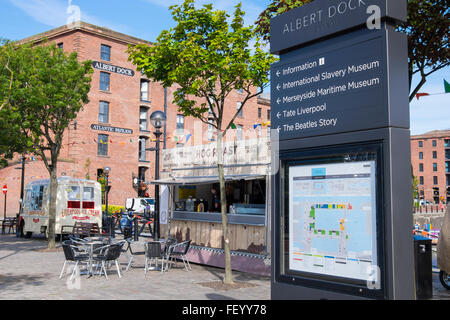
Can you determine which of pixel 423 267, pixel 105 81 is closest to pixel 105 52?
pixel 105 81

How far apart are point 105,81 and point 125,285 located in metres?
37.9

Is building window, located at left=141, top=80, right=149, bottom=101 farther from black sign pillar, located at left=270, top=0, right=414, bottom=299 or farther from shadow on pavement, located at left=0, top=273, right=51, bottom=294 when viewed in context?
black sign pillar, located at left=270, top=0, right=414, bottom=299

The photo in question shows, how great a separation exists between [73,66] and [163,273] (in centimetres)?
958

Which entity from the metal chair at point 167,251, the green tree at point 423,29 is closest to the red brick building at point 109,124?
the metal chair at point 167,251

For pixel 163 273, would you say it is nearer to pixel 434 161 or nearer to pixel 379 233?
pixel 379 233

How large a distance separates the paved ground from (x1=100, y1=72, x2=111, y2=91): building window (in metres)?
33.3

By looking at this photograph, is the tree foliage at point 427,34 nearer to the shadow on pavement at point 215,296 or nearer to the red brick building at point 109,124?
the shadow on pavement at point 215,296

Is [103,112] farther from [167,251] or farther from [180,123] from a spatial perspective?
[167,251]

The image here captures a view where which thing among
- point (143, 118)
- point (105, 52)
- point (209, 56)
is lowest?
point (209, 56)

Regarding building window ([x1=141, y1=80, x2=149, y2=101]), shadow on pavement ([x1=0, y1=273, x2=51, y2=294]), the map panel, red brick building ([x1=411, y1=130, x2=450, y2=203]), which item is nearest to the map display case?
the map panel

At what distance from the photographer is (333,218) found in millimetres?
3531

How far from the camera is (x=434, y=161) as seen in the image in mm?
103625

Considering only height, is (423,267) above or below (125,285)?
above

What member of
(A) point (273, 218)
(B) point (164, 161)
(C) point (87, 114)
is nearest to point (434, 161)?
(C) point (87, 114)
